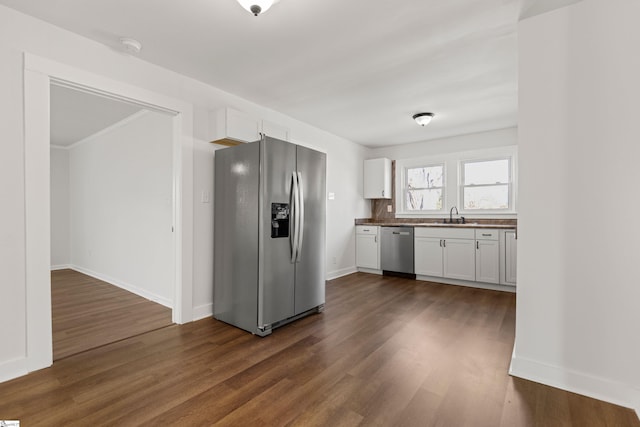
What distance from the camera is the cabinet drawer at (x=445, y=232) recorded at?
4.53 meters

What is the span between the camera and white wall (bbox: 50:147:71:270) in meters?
6.02

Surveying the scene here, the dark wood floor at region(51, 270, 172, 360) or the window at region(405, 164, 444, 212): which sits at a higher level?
the window at region(405, 164, 444, 212)

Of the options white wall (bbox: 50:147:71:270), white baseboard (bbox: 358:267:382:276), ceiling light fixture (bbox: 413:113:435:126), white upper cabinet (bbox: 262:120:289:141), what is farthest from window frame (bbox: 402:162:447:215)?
white wall (bbox: 50:147:71:270)

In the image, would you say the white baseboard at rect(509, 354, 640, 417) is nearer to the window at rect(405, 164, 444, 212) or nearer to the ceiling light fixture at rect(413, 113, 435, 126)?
the ceiling light fixture at rect(413, 113, 435, 126)

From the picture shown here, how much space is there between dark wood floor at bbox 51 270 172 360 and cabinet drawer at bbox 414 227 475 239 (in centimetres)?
383

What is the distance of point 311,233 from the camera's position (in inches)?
127

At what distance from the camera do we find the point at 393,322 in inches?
120

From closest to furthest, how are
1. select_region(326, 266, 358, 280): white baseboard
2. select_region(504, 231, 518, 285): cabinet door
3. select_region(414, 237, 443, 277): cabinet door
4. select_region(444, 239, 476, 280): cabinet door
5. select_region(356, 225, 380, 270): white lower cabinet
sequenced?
select_region(504, 231, 518, 285): cabinet door
select_region(444, 239, 476, 280): cabinet door
select_region(414, 237, 443, 277): cabinet door
select_region(326, 266, 358, 280): white baseboard
select_region(356, 225, 380, 270): white lower cabinet

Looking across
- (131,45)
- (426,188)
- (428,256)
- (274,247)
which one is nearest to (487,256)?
(428,256)

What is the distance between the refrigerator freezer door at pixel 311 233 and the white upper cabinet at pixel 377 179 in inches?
105

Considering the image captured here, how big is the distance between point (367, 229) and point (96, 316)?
4137 mm

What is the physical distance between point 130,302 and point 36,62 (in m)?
2.79

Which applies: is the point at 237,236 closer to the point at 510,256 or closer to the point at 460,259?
the point at 460,259

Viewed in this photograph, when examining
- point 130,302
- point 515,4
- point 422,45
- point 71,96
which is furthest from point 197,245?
point 515,4
